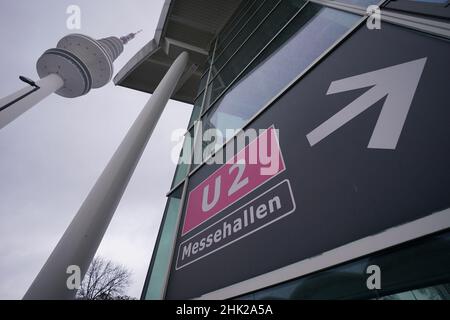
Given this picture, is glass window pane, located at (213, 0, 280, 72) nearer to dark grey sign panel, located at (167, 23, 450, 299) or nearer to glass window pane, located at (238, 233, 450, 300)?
dark grey sign panel, located at (167, 23, 450, 299)

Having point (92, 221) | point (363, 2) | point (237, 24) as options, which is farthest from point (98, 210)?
point (237, 24)

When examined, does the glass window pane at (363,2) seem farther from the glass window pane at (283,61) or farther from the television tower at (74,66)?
the television tower at (74,66)

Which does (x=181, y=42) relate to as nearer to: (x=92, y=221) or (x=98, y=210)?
(x=98, y=210)

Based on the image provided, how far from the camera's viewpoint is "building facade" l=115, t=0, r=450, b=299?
1.21m

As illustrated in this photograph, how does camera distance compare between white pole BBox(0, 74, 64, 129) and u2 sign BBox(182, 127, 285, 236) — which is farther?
white pole BBox(0, 74, 64, 129)

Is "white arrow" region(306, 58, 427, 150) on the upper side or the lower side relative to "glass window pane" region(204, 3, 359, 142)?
lower

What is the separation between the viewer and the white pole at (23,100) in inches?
664

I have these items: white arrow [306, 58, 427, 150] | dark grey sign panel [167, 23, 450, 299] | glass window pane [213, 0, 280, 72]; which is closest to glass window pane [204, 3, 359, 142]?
dark grey sign panel [167, 23, 450, 299]

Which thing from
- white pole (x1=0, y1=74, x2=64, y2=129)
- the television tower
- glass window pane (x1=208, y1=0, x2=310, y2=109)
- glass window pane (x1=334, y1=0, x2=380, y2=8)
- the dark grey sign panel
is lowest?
the dark grey sign panel

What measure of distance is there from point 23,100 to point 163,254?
2398 centimetres

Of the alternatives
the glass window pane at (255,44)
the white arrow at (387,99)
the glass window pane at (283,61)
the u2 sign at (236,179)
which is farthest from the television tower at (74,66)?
the white arrow at (387,99)

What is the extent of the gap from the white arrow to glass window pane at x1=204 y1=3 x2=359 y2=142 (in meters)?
0.96

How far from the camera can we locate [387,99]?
1599 millimetres
